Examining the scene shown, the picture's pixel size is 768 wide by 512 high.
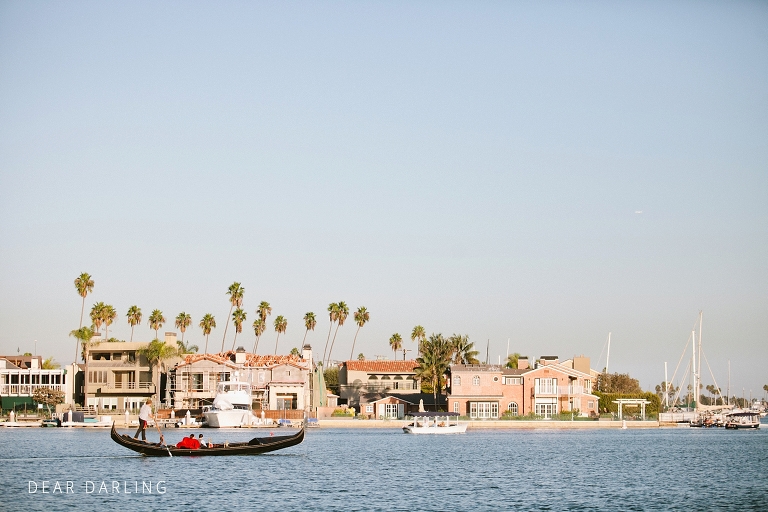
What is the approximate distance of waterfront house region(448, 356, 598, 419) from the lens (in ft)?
388

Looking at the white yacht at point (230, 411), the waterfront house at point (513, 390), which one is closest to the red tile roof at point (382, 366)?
the waterfront house at point (513, 390)

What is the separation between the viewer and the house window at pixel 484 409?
391 feet

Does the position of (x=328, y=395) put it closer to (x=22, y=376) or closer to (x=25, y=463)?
(x=22, y=376)

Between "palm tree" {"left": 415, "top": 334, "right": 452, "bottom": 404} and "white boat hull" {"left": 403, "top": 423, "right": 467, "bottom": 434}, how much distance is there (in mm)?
20400

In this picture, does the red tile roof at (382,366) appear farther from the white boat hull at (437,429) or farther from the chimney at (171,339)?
the white boat hull at (437,429)

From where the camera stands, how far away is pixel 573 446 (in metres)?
81.9

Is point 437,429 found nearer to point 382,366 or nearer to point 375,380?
point 375,380

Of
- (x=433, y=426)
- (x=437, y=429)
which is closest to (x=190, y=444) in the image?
(x=437, y=429)

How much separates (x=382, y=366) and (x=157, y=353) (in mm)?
33295

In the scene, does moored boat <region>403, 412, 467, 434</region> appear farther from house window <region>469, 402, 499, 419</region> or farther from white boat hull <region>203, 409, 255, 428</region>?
white boat hull <region>203, 409, 255, 428</region>

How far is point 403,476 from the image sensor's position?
179 feet

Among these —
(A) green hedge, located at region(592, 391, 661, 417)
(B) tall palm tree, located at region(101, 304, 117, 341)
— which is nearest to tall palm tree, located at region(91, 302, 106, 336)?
(B) tall palm tree, located at region(101, 304, 117, 341)

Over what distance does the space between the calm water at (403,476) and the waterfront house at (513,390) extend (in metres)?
33.4

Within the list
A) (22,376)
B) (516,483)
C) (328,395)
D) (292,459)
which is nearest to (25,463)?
(292,459)
